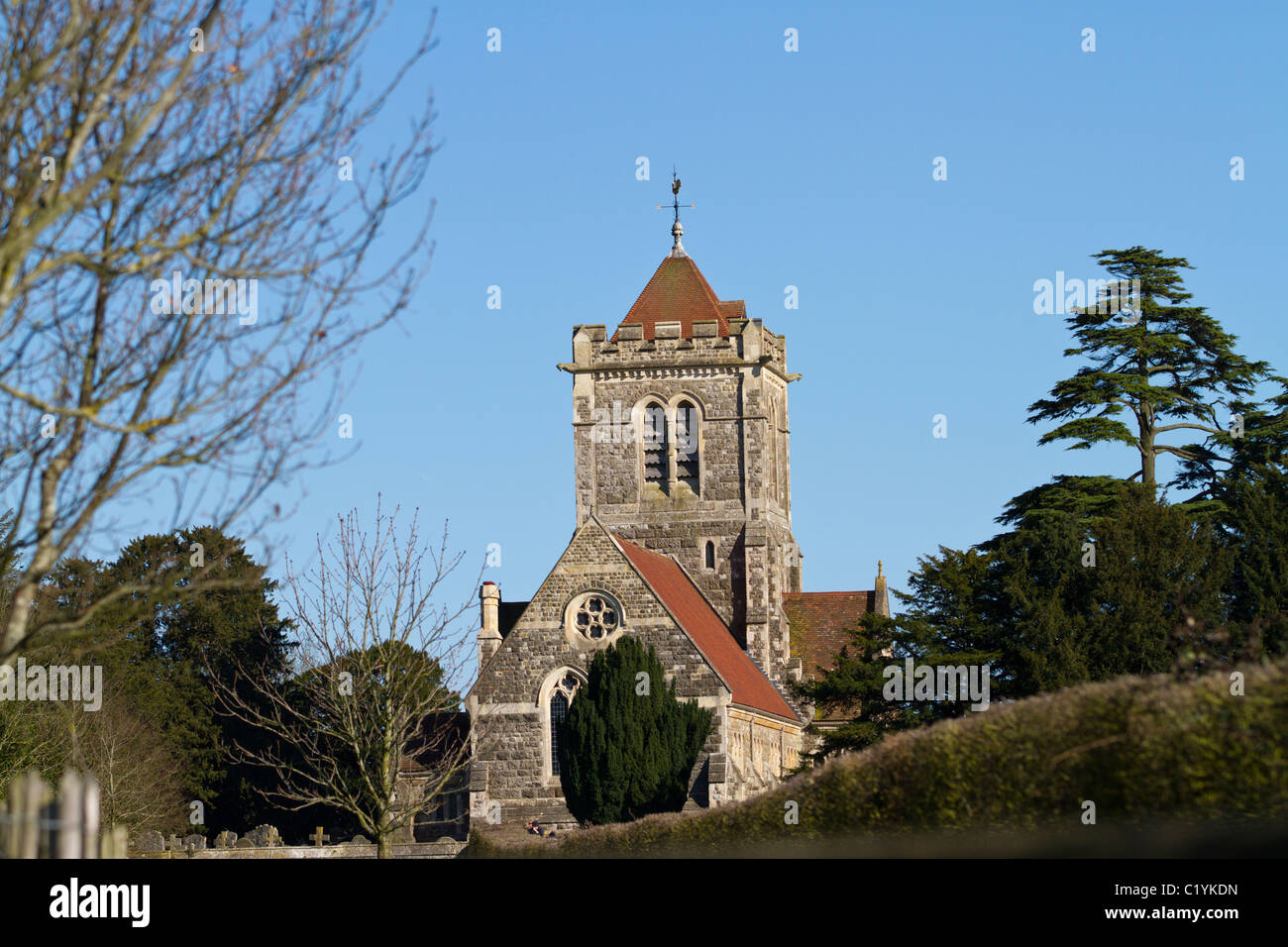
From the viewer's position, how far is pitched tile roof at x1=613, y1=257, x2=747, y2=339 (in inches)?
2181

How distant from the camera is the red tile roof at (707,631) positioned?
43.5m

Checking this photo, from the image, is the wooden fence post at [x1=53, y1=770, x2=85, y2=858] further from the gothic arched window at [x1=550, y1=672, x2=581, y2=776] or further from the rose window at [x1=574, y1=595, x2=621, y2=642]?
the rose window at [x1=574, y1=595, x2=621, y2=642]

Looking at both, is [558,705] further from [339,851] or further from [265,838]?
[265,838]

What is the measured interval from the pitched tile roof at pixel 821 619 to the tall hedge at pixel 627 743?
13436 mm

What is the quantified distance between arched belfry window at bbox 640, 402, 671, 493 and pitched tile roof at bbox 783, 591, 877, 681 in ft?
18.4

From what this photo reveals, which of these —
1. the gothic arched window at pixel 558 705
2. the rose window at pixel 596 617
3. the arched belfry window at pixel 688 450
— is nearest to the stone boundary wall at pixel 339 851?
the gothic arched window at pixel 558 705

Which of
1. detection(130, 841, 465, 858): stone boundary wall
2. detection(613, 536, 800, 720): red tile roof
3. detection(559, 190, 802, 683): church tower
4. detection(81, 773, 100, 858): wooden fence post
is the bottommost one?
detection(130, 841, 465, 858): stone boundary wall

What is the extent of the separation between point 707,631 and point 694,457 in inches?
288

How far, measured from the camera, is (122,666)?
178 feet

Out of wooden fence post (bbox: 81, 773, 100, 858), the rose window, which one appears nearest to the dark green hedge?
wooden fence post (bbox: 81, 773, 100, 858)

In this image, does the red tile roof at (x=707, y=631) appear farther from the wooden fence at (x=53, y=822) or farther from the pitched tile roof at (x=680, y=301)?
the wooden fence at (x=53, y=822)
